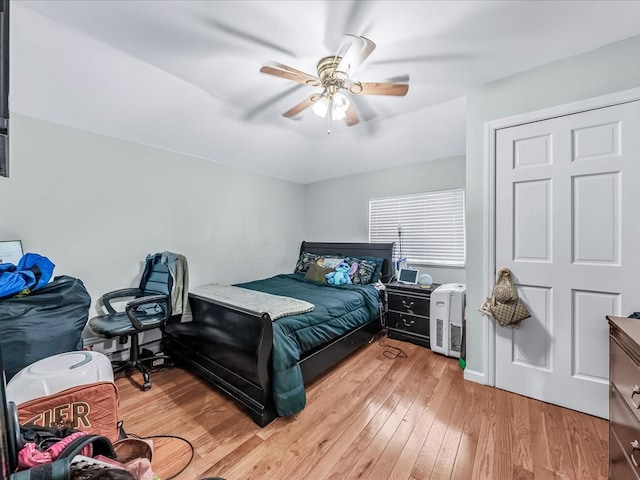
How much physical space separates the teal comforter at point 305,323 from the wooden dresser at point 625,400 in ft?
5.32

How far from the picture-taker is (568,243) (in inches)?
76.2

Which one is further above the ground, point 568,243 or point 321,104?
point 321,104

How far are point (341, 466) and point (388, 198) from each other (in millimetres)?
3259

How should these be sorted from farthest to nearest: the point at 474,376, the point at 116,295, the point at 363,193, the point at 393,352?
the point at 363,193 → the point at 393,352 → the point at 116,295 → the point at 474,376

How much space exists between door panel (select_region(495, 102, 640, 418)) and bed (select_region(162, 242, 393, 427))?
1.33 meters

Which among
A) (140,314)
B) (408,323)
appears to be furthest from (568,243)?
(140,314)

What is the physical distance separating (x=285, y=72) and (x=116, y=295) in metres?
2.54

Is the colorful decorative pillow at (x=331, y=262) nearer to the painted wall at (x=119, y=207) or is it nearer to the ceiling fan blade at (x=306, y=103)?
the painted wall at (x=119, y=207)

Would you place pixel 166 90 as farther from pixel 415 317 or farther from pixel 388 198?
pixel 415 317

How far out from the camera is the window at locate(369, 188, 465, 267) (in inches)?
134

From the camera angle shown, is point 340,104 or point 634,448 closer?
point 634,448

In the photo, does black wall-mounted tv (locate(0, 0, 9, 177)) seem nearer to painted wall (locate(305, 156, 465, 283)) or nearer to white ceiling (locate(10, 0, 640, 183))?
white ceiling (locate(10, 0, 640, 183))

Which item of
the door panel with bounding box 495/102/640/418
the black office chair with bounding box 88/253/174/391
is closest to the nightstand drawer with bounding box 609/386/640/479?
the door panel with bounding box 495/102/640/418

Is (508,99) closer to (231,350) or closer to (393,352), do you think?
(393,352)
